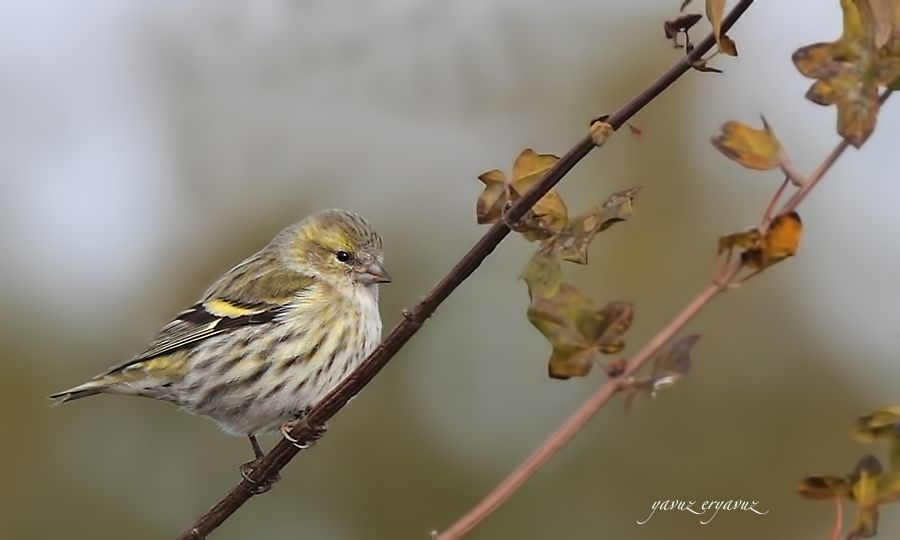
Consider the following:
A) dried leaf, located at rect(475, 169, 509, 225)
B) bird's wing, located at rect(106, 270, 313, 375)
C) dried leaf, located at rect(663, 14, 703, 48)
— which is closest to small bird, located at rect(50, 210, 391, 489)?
bird's wing, located at rect(106, 270, 313, 375)

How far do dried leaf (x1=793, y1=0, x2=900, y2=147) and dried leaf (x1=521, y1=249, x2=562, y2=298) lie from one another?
347 millimetres

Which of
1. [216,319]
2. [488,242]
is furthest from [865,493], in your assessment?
[216,319]

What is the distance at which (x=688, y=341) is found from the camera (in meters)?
1.31

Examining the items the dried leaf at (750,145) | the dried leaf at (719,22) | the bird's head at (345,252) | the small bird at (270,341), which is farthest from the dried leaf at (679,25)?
the bird's head at (345,252)

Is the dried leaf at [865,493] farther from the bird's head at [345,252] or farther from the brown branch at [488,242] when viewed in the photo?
the bird's head at [345,252]

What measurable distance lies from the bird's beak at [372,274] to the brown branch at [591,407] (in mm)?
3664

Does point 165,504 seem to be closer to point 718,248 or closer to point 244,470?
point 244,470

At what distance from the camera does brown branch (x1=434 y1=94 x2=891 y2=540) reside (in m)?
1.19

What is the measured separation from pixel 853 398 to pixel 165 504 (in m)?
3.90

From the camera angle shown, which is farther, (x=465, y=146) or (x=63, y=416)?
(x=465, y=146)

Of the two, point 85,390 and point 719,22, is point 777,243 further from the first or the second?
point 85,390

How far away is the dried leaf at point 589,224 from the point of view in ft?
5.12

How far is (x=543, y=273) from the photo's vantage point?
4.99ft

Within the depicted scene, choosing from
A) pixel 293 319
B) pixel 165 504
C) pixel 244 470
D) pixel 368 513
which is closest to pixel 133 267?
pixel 165 504
